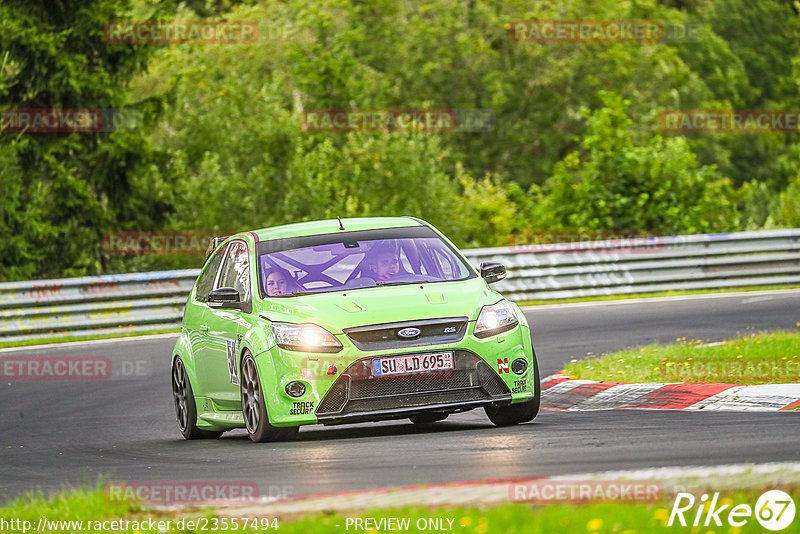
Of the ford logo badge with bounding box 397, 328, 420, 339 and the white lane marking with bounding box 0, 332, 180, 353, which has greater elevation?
the ford logo badge with bounding box 397, 328, 420, 339

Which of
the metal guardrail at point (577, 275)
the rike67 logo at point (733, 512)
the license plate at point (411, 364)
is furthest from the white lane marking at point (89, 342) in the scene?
the rike67 logo at point (733, 512)

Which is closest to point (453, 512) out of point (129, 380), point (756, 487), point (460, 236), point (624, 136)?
point (756, 487)

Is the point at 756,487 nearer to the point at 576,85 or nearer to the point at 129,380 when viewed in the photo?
the point at 129,380

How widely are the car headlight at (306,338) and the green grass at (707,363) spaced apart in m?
3.57

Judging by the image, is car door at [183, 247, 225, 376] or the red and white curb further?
car door at [183, 247, 225, 376]

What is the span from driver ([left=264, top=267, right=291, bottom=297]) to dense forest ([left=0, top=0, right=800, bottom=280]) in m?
17.3

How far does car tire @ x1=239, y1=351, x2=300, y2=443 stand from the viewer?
9.91 m

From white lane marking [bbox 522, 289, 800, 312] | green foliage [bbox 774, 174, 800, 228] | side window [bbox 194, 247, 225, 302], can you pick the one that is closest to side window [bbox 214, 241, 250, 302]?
side window [bbox 194, 247, 225, 302]

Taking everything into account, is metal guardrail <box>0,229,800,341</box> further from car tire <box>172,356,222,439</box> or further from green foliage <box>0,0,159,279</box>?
car tire <box>172,356,222,439</box>

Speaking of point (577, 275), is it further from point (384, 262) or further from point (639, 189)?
point (384, 262)

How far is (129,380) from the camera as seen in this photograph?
15914 mm

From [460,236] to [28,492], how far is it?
2754cm

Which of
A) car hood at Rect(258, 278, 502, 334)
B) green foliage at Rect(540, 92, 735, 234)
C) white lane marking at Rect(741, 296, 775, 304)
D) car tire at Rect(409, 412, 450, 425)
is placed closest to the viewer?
car hood at Rect(258, 278, 502, 334)

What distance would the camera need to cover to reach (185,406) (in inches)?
461
